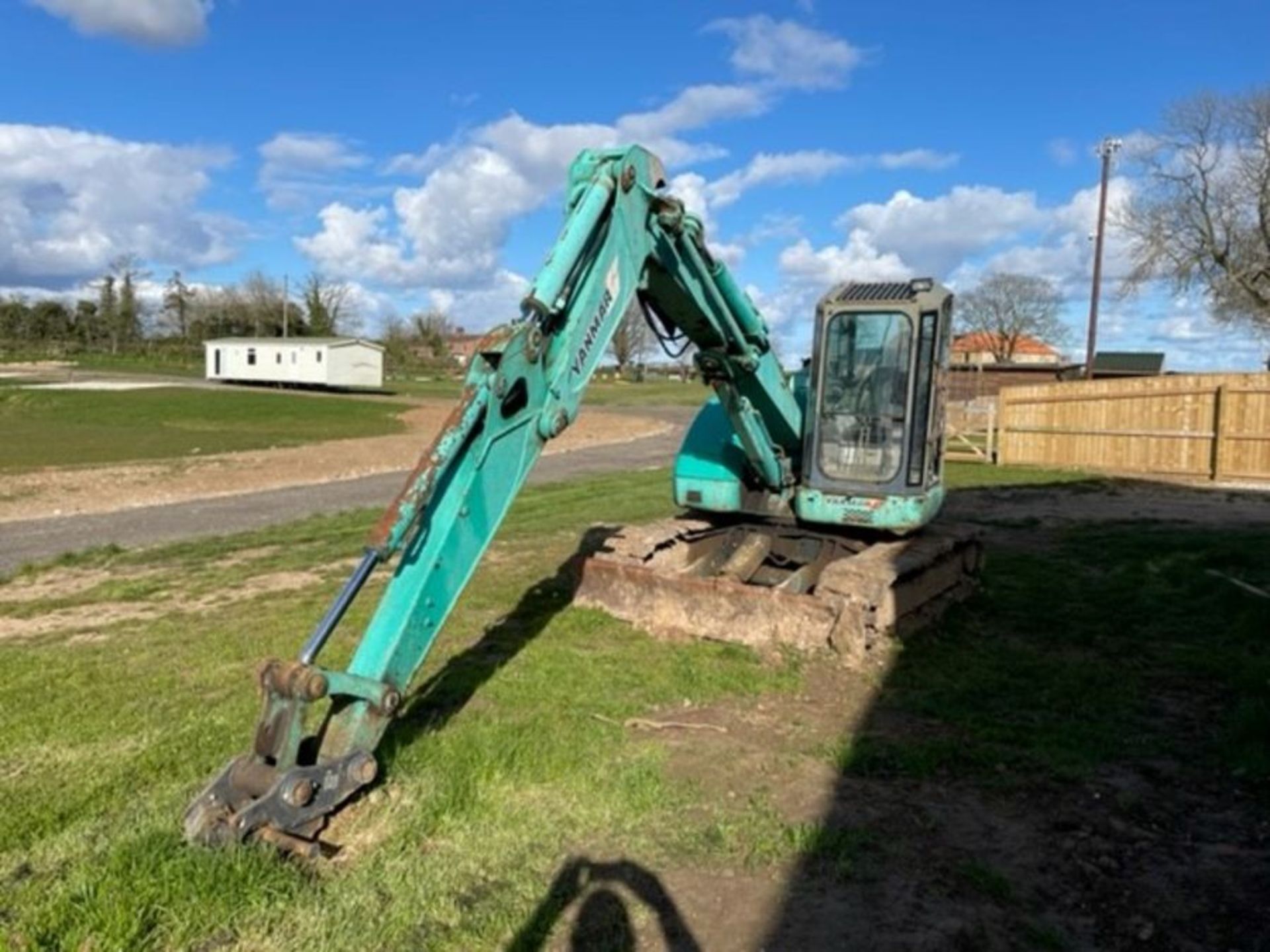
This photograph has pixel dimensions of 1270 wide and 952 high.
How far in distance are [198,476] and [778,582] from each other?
52.1 ft

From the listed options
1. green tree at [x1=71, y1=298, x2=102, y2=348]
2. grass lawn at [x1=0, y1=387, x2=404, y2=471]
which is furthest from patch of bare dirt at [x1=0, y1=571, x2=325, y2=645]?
green tree at [x1=71, y1=298, x2=102, y2=348]

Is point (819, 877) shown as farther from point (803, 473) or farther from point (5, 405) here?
point (5, 405)

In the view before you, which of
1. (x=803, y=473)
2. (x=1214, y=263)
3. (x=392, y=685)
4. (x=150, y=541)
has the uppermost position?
(x=1214, y=263)

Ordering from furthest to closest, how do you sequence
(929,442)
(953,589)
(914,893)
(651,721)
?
(953,589) < (929,442) < (651,721) < (914,893)

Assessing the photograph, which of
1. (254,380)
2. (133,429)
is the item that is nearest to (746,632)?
(133,429)

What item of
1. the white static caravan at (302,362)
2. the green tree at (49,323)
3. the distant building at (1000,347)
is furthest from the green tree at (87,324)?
the distant building at (1000,347)

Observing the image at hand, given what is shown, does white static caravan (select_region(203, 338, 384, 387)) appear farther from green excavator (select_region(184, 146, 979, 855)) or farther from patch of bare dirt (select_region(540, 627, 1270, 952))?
patch of bare dirt (select_region(540, 627, 1270, 952))

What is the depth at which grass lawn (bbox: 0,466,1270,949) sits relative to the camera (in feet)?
11.6

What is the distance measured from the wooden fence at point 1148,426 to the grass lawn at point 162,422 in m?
19.8

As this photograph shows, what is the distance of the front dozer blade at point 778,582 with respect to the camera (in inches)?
274

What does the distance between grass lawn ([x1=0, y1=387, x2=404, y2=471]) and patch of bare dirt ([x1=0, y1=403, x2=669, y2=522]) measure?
1676 mm

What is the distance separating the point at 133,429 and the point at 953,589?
98.9 ft

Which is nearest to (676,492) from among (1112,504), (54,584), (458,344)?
(54,584)

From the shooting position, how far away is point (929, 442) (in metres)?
7.85
